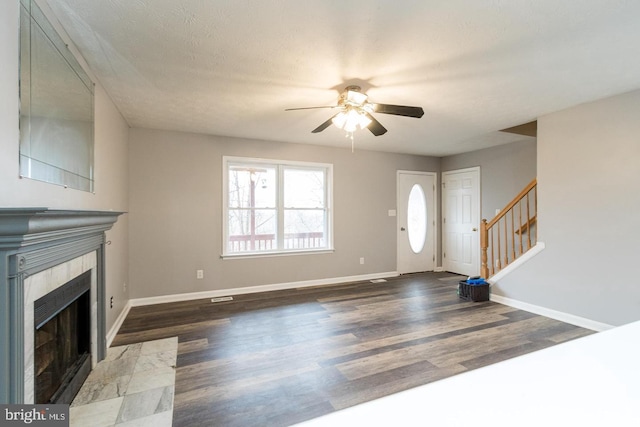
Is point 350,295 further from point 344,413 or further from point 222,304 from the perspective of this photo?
point 344,413

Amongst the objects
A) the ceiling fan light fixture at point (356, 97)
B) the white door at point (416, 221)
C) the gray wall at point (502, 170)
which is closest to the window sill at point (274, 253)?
the white door at point (416, 221)

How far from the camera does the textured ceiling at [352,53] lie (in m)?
1.68

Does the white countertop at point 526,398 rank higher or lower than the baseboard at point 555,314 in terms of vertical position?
higher

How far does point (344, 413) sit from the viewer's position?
52 centimetres

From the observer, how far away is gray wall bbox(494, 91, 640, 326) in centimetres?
281

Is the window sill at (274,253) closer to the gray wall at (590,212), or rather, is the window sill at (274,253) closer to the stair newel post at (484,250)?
the stair newel post at (484,250)

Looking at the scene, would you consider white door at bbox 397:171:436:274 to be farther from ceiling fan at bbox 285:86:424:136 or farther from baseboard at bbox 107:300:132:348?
baseboard at bbox 107:300:132:348

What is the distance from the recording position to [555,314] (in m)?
3.33

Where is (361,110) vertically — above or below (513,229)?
above

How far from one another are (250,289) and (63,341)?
266cm

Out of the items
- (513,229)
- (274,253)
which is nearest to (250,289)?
(274,253)

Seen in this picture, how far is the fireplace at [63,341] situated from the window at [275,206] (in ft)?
7.10

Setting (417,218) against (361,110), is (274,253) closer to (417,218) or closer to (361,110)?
(361,110)

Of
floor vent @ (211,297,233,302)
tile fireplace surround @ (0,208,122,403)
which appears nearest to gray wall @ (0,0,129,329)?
tile fireplace surround @ (0,208,122,403)
